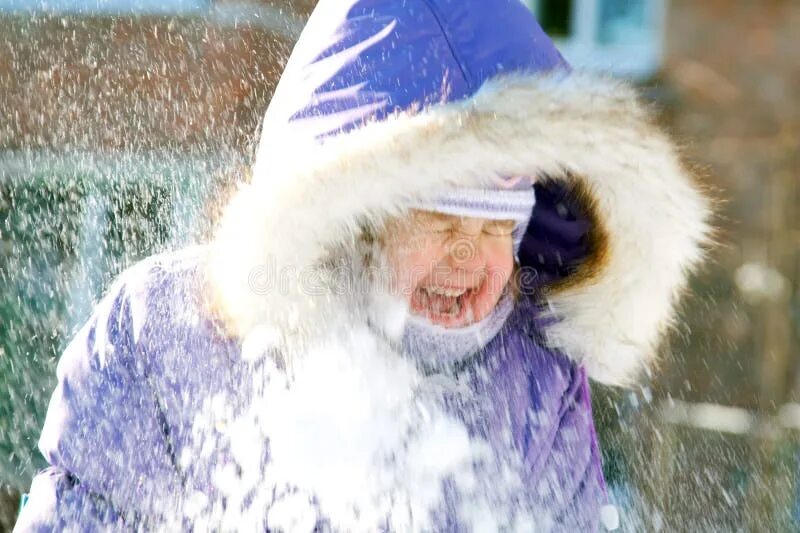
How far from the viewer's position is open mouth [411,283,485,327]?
1.90m

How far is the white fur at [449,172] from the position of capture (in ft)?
5.61

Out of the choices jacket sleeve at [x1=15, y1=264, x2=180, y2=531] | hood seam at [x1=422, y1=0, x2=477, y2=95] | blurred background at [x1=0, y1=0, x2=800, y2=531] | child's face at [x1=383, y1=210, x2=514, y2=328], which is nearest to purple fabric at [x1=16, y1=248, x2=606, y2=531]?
jacket sleeve at [x1=15, y1=264, x2=180, y2=531]

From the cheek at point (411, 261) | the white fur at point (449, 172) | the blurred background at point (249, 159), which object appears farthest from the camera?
the blurred background at point (249, 159)

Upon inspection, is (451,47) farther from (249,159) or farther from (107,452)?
(249,159)

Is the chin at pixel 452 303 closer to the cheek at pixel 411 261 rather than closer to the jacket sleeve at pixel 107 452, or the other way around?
the cheek at pixel 411 261

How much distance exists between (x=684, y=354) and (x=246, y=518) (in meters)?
4.84

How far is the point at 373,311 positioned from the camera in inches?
74.6

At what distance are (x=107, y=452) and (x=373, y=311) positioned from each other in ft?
1.67

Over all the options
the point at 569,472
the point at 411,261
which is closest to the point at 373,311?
the point at 411,261

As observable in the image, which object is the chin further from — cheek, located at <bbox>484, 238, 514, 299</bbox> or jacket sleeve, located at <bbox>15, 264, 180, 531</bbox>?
jacket sleeve, located at <bbox>15, 264, 180, 531</bbox>

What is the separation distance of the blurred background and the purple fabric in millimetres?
1479

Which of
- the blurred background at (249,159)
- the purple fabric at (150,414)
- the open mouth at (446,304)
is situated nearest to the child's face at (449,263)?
the open mouth at (446,304)

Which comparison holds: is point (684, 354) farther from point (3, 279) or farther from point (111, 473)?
point (111, 473)

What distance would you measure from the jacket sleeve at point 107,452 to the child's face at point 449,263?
1.52 feet
